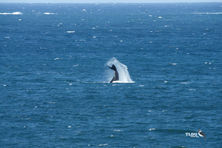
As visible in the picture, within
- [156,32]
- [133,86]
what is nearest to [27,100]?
[133,86]

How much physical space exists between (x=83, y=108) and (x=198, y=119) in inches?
603

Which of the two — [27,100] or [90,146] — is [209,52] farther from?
[90,146]

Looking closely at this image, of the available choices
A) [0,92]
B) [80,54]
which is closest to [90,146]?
[0,92]

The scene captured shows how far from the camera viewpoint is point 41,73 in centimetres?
10131

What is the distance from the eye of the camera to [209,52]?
134 m

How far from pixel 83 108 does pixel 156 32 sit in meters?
129

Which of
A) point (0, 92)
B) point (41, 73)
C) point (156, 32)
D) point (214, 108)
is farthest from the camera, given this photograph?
point (156, 32)

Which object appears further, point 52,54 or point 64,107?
point 52,54

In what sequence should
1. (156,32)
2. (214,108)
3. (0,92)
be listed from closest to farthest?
(214,108) < (0,92) < (156,32)

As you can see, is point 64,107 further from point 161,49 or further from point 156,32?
point 156,32
